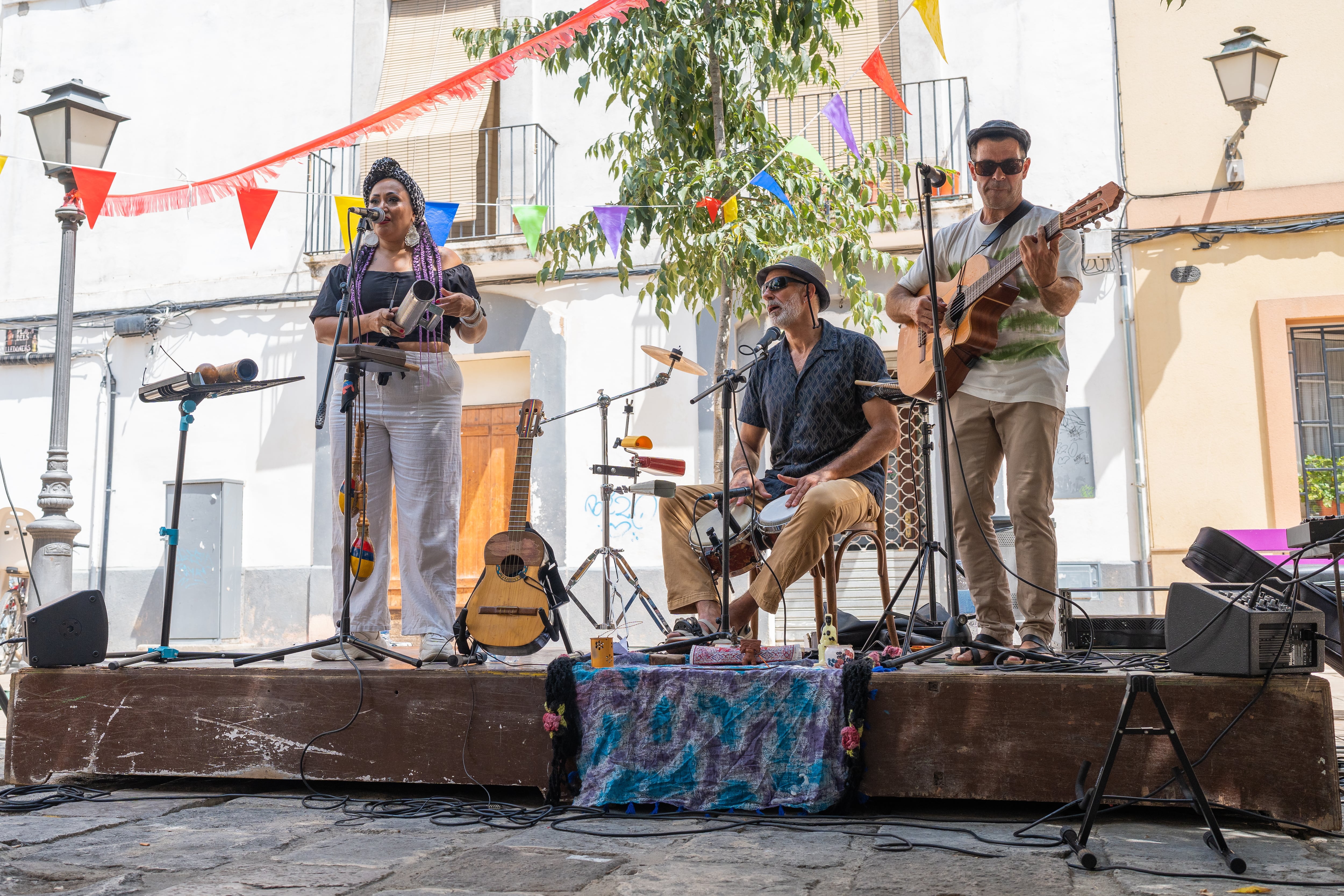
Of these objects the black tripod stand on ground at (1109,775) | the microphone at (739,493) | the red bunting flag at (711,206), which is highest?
the red bunting flag at (711,206)

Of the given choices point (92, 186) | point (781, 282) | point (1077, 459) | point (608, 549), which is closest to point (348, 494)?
point (781, 282)

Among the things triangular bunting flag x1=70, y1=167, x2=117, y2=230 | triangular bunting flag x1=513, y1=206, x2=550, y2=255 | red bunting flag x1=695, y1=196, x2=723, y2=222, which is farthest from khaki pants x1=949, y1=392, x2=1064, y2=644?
triangular bunting flag x1=70, y1=167, x2=117, y2=230

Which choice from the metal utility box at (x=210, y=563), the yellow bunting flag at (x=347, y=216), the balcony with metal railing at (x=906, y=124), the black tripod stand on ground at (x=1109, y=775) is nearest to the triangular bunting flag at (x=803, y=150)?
the balcony with metal railing at (x=906, y=124)

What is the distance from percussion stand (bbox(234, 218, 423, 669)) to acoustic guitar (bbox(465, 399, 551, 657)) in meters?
0.33

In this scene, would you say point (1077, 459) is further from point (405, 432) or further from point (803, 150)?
point (405, 432)

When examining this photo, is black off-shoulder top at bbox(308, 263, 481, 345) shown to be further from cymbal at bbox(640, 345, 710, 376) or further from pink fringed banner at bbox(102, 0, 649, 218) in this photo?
pink fringed banner at bbox(102, 0, 649, 218)

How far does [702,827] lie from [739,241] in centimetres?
399

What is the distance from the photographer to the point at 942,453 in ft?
10.4

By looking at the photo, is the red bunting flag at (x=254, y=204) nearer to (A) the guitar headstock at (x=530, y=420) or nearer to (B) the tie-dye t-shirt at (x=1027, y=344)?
(A) the guitar headstock at (x=530, y=420)

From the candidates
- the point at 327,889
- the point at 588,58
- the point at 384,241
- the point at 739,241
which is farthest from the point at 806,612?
the point at 327,889

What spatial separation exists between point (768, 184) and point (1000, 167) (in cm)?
285

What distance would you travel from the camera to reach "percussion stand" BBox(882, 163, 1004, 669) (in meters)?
2.98

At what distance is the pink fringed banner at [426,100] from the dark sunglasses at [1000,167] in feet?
8.50

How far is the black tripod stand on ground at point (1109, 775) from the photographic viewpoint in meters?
2.22
